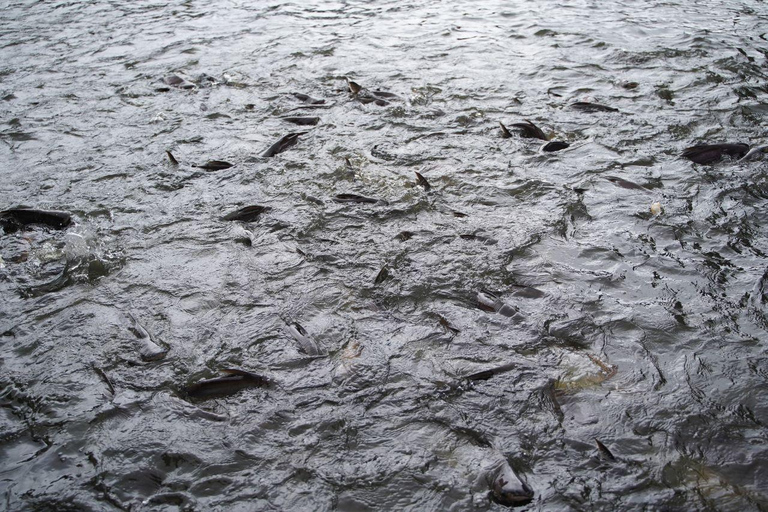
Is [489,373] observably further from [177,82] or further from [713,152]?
[177,82]

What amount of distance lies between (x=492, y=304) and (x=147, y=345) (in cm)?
221

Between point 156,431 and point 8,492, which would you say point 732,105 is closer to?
point 156,431

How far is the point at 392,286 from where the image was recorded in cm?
401

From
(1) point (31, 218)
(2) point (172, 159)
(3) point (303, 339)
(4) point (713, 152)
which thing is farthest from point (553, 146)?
(1) point (31, 218)

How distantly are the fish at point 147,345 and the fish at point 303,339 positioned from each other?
2.53ft

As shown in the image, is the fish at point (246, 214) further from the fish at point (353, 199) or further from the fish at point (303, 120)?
the fish at point (303, 120)

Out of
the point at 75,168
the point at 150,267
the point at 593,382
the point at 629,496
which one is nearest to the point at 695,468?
the point at 629,496

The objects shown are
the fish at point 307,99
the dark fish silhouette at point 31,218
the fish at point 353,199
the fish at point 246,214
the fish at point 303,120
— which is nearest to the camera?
the dark fish silhouette at point 31,218

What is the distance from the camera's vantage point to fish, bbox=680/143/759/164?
17.5 feet

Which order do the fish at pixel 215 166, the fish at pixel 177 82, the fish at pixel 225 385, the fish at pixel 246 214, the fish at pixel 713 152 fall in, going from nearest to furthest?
the fish at pixel 225 385
the fish at pixel 246 214
the fish at pixel 713 152
the fish at pixel 215 166
the fish at pixel 177 82

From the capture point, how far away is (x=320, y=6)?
10562mm

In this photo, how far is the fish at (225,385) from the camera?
322 cm

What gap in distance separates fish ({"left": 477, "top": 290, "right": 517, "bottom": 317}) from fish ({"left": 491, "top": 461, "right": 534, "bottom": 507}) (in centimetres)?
121

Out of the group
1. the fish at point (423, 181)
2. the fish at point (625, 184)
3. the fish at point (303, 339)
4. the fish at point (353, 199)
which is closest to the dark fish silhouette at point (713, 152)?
the fish at point (625, 184)
